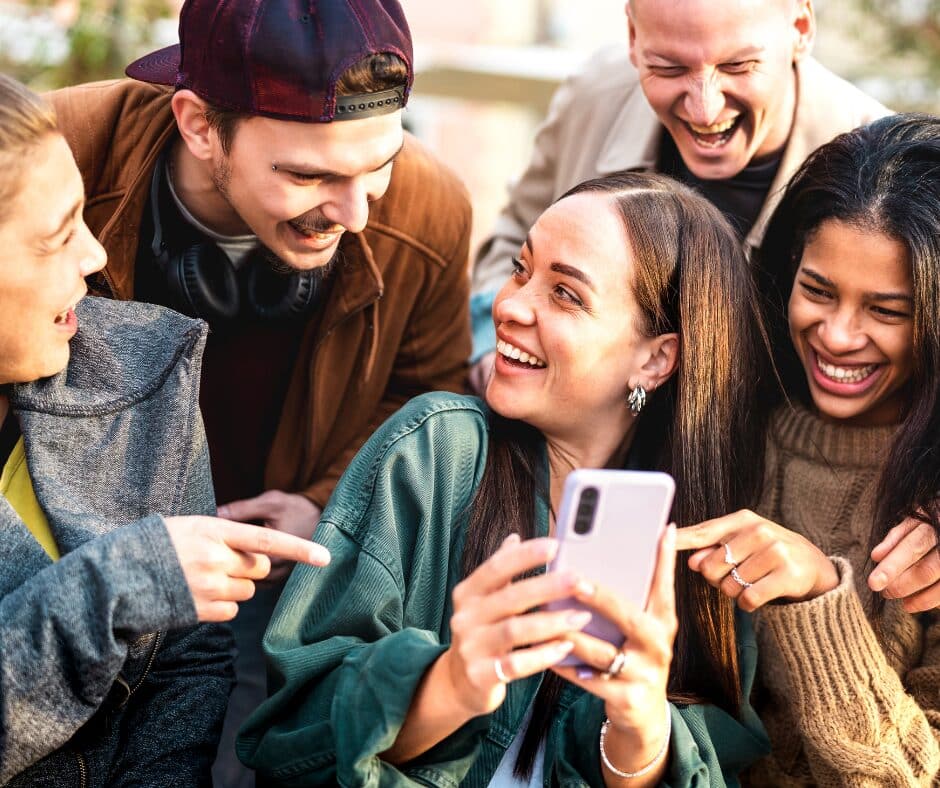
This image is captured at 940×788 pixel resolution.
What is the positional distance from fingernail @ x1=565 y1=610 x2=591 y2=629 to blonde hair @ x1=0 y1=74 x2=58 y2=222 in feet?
3.59

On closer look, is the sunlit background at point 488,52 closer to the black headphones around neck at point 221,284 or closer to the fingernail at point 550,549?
the black headphones around neck at point 221,284

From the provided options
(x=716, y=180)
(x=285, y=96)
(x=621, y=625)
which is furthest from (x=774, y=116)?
(x=621, y=625)

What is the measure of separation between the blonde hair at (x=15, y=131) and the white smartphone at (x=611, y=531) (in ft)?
3.30

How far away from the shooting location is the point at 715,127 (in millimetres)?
3258

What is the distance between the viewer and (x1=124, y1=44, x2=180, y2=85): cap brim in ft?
9.34

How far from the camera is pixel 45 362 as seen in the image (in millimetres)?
2221

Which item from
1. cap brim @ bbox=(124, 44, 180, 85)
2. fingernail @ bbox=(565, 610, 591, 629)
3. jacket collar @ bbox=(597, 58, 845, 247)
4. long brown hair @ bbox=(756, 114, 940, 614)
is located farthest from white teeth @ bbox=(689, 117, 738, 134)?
fingernail @ bbox=(565, 610, 591, 629)

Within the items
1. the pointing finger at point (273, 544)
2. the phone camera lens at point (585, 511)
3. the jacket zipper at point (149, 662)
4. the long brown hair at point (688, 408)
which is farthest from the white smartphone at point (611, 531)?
the jacket zipper at point (149, 662)

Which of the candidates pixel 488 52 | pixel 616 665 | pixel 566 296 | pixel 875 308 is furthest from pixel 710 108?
pixel 488 52

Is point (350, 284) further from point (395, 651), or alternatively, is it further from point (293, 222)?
point (395, 651)

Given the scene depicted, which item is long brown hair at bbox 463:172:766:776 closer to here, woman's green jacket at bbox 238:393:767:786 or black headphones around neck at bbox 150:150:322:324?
woman's green jacket at bbox 238:393:767:786

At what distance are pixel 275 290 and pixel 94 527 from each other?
0.91 m

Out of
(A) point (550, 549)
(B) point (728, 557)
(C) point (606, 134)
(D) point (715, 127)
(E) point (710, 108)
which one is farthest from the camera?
(C) point (606, 134)

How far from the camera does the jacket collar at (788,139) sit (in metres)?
3.39
